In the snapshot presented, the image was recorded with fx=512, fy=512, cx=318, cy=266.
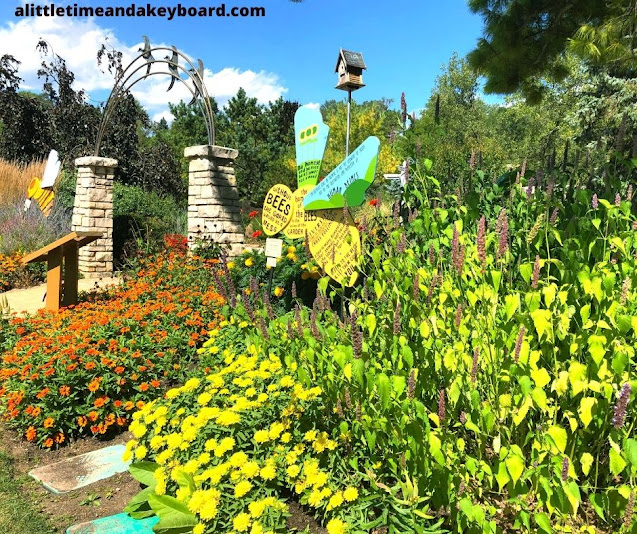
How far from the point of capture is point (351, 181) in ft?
10.8

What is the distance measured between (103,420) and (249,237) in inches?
423

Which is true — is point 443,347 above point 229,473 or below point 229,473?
above

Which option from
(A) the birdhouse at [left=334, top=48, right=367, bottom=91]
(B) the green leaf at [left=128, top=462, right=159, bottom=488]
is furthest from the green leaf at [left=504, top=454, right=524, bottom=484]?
(A) the birdhouse at [left=334, top=48, right=367, bottom=91]

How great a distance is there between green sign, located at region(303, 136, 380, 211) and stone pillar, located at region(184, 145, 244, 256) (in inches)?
157

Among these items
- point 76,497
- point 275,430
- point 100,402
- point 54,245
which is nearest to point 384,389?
point 275,430

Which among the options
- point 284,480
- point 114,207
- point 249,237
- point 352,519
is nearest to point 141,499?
point 284,480

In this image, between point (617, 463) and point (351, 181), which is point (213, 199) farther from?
point (617, 463)

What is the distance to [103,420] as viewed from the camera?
3.24 meters

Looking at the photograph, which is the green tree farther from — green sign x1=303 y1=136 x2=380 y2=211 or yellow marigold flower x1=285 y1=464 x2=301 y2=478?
yellow marigold flower x1=285 y1=464 x2=301 y2=478

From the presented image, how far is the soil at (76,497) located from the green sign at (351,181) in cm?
175

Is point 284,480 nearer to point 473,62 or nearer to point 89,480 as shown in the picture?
point 89,480

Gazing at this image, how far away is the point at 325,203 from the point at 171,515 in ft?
7.23

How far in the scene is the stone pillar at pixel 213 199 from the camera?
24.7 feet

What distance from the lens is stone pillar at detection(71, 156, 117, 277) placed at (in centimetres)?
870
